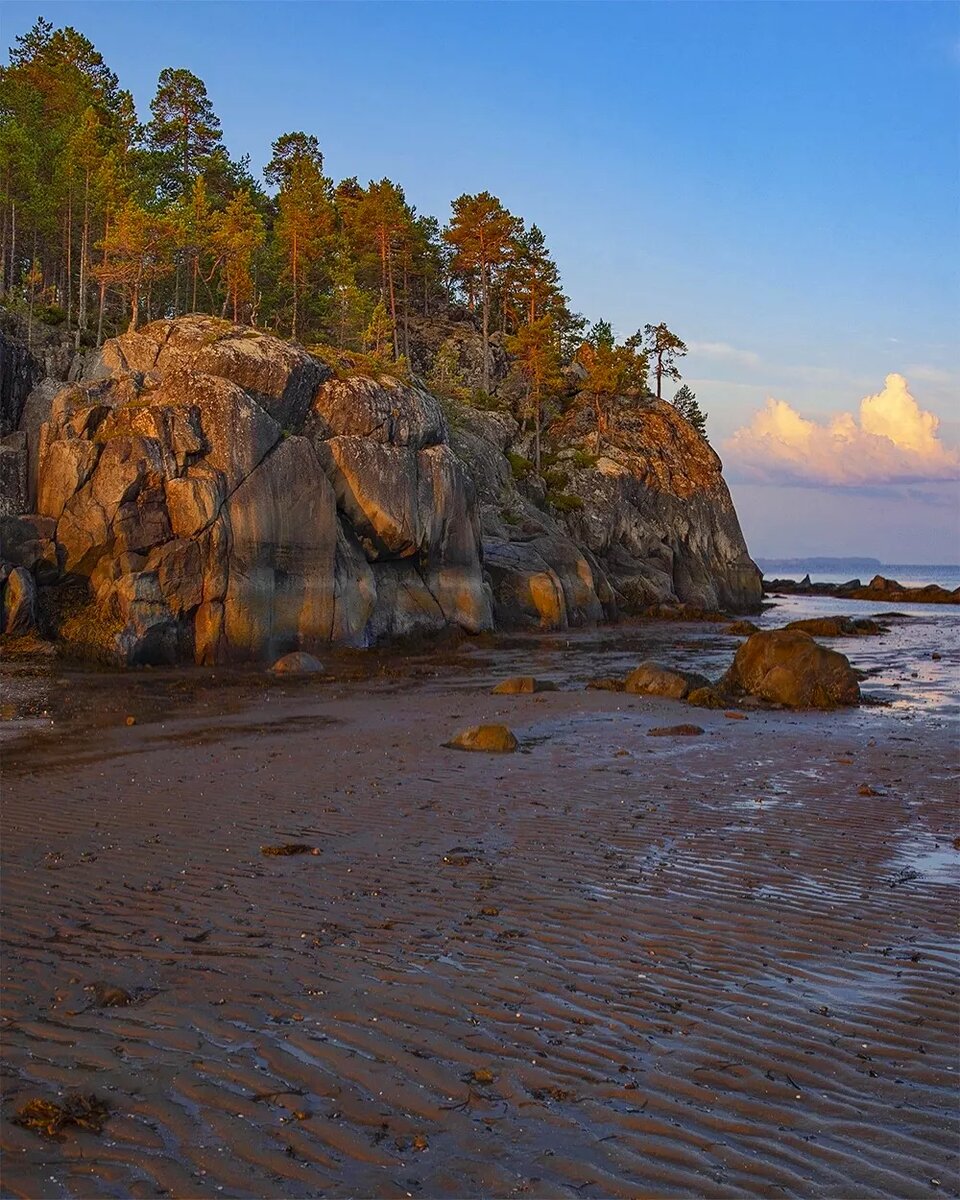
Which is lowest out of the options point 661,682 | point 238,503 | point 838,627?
point 661,682

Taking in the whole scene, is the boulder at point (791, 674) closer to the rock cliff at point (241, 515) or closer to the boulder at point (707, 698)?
the boulder at point (707, 698)

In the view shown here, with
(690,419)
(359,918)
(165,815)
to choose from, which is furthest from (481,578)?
(690,419)

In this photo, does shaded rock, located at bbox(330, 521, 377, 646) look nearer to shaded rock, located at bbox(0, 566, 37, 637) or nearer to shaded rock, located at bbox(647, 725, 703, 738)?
shaded rock, located at bbox(0, 566, 37, 637)

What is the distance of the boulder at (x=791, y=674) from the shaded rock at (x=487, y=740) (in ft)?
34.2

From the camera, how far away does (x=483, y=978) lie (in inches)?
307

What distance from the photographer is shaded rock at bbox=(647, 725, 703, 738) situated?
2161cm

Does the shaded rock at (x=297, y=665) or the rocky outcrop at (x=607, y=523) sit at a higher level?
the rocky outcrop at (x=607, y=523)

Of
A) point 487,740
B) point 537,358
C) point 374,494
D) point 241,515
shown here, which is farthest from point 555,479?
point 487,740

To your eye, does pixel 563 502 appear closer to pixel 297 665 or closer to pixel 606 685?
pixel 297 665

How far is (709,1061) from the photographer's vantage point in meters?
6.36

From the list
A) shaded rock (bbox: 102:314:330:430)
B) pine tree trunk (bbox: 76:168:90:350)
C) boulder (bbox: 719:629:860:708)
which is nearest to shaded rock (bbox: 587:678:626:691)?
boulder (bbox: 719:629:860:708)

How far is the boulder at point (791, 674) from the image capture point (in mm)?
26953

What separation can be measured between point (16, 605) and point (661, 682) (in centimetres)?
2146

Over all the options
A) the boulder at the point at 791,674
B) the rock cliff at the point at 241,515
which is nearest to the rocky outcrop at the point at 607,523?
the rock cliff at the point at 241,515
